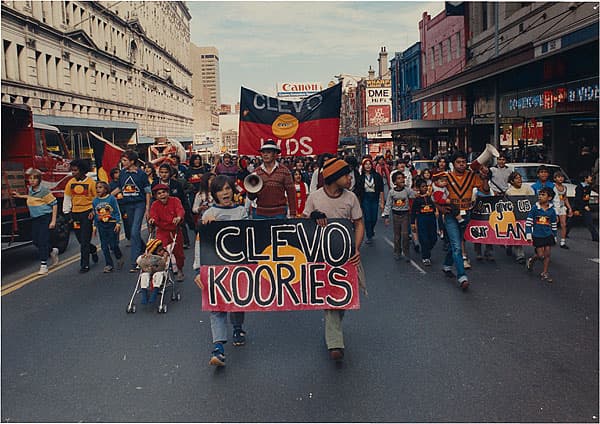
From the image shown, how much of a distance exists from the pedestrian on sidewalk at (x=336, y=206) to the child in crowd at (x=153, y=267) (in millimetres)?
2670

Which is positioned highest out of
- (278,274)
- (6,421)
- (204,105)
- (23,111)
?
(204,105)

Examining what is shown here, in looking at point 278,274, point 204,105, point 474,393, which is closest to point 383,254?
point 278,274

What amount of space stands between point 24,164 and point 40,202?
11.0 ft

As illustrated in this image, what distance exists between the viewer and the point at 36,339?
23.7ft

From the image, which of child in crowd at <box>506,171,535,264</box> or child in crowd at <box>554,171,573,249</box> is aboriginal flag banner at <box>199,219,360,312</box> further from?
child in crowd at <box>554,171,573,249</box>

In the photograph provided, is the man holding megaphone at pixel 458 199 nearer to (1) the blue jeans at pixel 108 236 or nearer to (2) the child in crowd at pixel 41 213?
(1) the blue jeans at pixel 108 236

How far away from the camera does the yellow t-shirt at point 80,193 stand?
454 inches

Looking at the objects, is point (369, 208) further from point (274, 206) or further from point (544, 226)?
point (274, 206)

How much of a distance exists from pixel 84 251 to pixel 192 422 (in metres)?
7.25

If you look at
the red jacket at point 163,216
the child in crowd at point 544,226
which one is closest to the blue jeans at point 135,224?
the red jacket at point 163,216

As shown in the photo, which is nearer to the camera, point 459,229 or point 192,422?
point 192,422

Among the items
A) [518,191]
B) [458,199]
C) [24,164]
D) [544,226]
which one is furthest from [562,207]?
[24,164]

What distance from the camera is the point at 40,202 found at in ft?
37.3

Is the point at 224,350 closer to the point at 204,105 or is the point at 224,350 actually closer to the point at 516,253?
the point at 516,253
